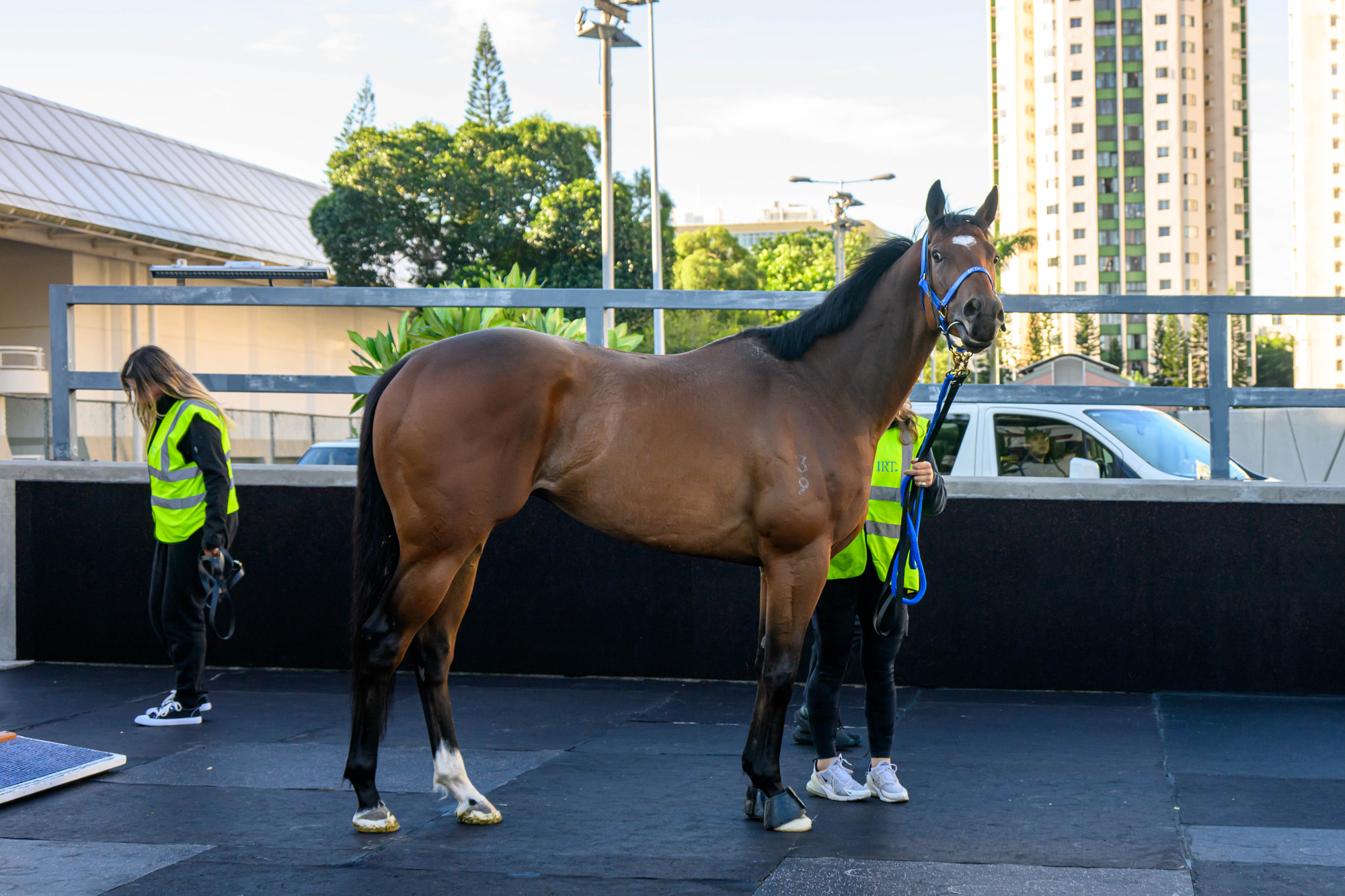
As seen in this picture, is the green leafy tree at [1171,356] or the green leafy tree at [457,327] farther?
the green leafy tree at [457,327]

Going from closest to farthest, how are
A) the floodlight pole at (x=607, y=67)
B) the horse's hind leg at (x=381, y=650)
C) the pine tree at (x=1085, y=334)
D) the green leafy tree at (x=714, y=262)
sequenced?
the horse's hind leg at (x=381, y=650)
the pine tree at (x=1085, y=334)
the floodlight pole at (x=607, y=67)
the green leafy tree at (x=714, y=262)

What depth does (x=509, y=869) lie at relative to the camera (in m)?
4.10

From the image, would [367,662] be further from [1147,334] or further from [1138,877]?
[1147,334]

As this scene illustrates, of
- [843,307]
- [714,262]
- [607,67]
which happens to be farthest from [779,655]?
[714,262]

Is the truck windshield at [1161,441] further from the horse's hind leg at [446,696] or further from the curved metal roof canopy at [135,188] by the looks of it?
the curved metal roof canopy at [135,188]

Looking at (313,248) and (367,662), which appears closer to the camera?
(367,662)

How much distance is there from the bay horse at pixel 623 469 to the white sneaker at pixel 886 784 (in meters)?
0.56

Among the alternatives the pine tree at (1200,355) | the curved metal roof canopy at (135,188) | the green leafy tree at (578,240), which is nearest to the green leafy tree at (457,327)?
the pine tree at (1200,355)

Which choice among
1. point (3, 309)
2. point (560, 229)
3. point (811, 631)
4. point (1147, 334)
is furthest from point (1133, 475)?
point (1147, 334)

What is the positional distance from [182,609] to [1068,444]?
5561 mm

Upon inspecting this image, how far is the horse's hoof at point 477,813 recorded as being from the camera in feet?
15.2

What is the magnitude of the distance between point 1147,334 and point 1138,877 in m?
109

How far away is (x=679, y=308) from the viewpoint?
7.25 m

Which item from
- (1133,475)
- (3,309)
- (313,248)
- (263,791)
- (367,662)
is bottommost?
(263,791)
